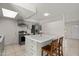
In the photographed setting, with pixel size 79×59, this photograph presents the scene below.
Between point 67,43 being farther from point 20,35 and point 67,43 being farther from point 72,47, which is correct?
point 20,35

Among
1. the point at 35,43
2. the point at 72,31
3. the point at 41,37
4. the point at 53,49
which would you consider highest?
the point at 72,31

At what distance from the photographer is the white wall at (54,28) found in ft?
5.52

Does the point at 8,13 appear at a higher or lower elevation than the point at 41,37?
higher

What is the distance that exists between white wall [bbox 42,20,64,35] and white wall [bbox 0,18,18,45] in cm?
51

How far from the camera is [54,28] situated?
1693mm

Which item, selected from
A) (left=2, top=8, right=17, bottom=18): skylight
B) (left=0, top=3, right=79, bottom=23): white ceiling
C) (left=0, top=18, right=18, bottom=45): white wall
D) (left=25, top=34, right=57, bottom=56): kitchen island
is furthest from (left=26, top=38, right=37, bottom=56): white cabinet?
(left=2, top=8, right=17, bottom=18): skylight

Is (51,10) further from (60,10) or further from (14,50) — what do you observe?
(14,50)

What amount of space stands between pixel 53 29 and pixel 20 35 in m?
0.60

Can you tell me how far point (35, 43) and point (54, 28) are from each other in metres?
0.44

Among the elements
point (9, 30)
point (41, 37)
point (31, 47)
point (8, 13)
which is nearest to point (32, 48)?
point (31, 47)

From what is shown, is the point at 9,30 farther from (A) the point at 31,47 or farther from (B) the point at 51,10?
(B) the point at 51,10

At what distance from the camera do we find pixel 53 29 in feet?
5.56

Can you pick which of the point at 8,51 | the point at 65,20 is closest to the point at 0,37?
the point at 8,51

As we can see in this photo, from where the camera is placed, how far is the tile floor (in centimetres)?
163
